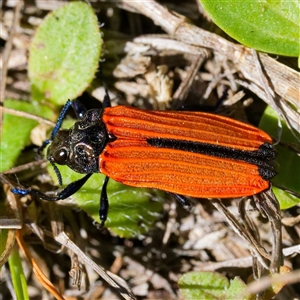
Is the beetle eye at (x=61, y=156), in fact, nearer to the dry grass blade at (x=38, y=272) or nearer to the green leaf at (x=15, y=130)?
the green leaf at (x=15, y=130)

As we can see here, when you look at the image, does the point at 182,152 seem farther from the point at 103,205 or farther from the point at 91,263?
the point at 91,263

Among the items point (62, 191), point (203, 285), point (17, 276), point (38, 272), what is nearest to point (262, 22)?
point (62, 191)

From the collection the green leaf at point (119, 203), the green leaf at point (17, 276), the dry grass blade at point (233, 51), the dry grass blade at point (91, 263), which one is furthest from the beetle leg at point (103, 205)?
the dry grass blade at point (233, 51)

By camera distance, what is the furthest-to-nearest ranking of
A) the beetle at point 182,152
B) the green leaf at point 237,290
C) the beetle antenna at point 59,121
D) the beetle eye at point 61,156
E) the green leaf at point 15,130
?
the green leaf at point 15,130, the beetle antenna at point 59,121, the beetle eye at point 61,156, the green leaf at point 237,290, the beetle at point 182,152

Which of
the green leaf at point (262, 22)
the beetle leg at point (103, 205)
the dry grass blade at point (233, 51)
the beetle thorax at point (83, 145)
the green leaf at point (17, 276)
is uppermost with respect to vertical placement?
the green leaf at point (262, 22)

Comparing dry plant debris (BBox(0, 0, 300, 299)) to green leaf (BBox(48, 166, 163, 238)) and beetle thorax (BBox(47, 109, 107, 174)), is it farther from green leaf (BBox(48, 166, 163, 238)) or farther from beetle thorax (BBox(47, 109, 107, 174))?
beetle thorax (BBox(47, 109, 107, 174))

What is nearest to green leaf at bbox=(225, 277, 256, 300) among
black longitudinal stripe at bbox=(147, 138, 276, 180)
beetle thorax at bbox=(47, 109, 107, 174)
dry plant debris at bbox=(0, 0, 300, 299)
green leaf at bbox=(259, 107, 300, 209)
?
dry plant debris at bbox=(0, 0, 300, 299)

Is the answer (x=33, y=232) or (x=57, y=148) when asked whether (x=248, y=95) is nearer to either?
(x=57, y=148)
